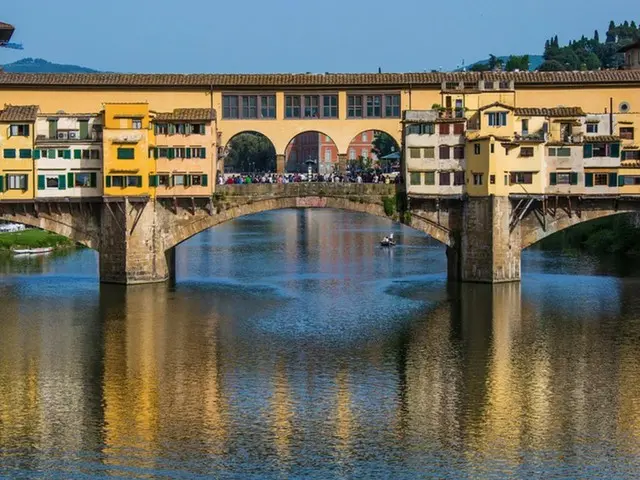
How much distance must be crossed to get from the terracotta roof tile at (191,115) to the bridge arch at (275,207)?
568 centimetres

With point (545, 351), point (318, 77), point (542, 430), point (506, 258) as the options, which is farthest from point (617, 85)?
point (542, 430)

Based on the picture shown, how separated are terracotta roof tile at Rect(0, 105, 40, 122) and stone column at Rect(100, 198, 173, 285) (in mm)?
6850

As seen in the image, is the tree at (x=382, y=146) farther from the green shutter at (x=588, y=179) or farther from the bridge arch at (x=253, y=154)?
the green shutter at (x=588, y=179)

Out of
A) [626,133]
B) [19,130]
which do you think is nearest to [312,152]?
[626,133]

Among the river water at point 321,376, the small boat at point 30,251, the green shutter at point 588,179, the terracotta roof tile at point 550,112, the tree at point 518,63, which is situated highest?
the tree at point 518,63

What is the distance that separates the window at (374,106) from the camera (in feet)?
263

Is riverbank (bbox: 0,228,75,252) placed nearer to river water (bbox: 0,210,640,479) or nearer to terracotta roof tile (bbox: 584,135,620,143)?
river water (bbox: 0,210,640,479)

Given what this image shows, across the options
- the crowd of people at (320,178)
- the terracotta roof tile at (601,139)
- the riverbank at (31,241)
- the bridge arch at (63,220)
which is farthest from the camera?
the riverbank at (31,241)

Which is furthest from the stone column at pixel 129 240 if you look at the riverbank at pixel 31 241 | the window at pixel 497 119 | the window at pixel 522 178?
the riverbank at pixel 31 241

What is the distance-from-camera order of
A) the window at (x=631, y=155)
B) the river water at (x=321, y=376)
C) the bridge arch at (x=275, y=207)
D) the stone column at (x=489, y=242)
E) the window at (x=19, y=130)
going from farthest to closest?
the bridge arch at (x=275, y=207), the window at (x=631, y=155), the window at (x=19, y=130), the stone column at (x=489, y=242), the river water at (x=321, y=376)

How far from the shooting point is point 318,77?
80562 millimetres

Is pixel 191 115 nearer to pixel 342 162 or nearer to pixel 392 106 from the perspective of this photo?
pixel 342 162

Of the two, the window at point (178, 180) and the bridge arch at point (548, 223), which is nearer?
the bridge arch at point (548, 223)

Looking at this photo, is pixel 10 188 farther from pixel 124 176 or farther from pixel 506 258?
pixel 506 258
